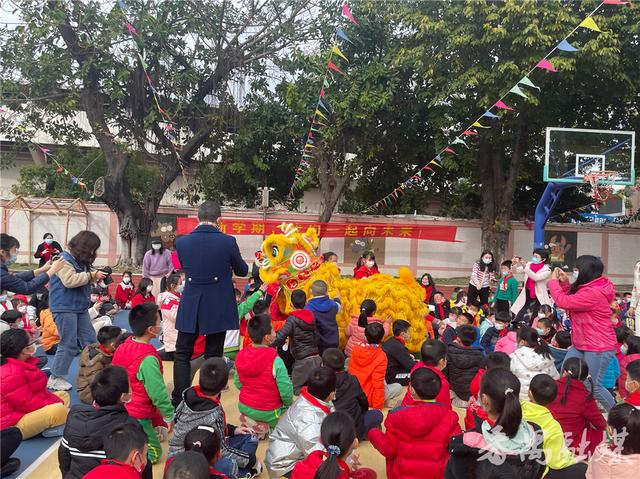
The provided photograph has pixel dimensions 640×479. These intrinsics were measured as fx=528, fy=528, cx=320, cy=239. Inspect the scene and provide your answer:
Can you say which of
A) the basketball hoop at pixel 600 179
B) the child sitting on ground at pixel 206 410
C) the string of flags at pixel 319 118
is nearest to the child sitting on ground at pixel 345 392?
the child sitting on ground at pixel 206 410

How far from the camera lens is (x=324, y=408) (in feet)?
10.1

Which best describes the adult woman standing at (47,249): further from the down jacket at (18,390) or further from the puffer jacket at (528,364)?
the puffer jacket at (528,364)

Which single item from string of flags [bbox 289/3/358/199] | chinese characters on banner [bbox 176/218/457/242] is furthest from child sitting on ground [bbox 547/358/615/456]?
chinese characters on banner [bbox 176/218/457/242]

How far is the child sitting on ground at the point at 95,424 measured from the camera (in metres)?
2.62

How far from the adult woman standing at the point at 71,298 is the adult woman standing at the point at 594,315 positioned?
3964 millimetres

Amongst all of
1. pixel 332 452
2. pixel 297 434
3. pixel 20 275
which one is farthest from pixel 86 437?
pixel 20 275

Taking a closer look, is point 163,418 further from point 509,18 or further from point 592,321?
point 509,18

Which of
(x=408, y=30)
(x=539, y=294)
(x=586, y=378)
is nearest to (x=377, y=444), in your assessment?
(x=586, y=378)

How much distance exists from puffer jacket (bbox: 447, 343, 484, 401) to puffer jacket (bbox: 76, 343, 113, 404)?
9.62 feet

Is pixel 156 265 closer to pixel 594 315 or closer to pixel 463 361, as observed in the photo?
pixel 463 361

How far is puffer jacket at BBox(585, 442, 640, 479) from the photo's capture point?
2.33 m

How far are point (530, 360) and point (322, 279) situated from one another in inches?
97.8

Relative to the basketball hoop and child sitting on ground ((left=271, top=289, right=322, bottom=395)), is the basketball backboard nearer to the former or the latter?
the basketball hoop

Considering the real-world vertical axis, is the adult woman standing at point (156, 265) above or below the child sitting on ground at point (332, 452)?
above
